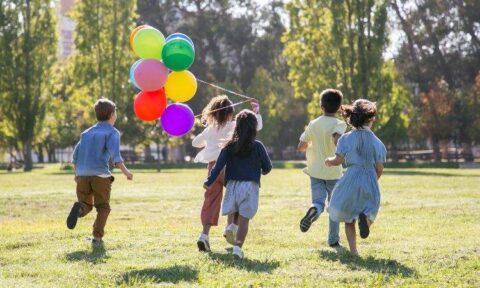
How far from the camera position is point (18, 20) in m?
44.3

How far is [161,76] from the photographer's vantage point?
9094 mm

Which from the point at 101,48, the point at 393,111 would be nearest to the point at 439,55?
the point at 393,111

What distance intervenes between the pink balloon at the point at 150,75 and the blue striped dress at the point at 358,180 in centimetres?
271

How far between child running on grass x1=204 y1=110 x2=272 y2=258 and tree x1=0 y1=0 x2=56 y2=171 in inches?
1536

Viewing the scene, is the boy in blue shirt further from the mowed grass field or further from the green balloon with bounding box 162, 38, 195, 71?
the green balloon with bounding box 162, 38, 195, 71

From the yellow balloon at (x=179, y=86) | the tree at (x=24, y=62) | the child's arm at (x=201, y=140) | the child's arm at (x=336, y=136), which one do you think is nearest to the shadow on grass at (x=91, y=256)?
the child's arm at (x=201, y=140)

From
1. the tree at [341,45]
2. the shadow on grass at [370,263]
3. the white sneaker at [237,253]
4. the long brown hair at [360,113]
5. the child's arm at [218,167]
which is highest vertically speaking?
the tree at [341,45]

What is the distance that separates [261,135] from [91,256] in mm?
53336

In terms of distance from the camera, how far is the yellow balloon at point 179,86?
9.38 m

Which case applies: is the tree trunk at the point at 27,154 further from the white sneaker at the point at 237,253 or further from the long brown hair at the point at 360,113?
the long brown hair at the point at 360,113

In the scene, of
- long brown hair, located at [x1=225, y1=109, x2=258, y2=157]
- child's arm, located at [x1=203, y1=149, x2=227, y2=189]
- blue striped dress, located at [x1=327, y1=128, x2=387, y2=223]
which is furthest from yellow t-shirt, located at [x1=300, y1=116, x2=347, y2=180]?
child's arm, located at [x1=203, y1=149, x2=227, y2=189]

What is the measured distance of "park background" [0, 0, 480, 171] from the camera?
41.4m

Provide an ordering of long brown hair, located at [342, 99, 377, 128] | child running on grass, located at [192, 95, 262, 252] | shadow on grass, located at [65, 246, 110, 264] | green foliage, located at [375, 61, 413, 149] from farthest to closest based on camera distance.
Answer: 1. green foliage, located at [375, 61, 413, 149]
2. child running on grass, located at [192, 95, 262, 252]
3. long brown hair, located at [342, 99, 377, 128]
4. shadow on grass, located at [65, 246, 110, 264]

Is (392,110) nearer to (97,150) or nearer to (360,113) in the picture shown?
(97,150)
